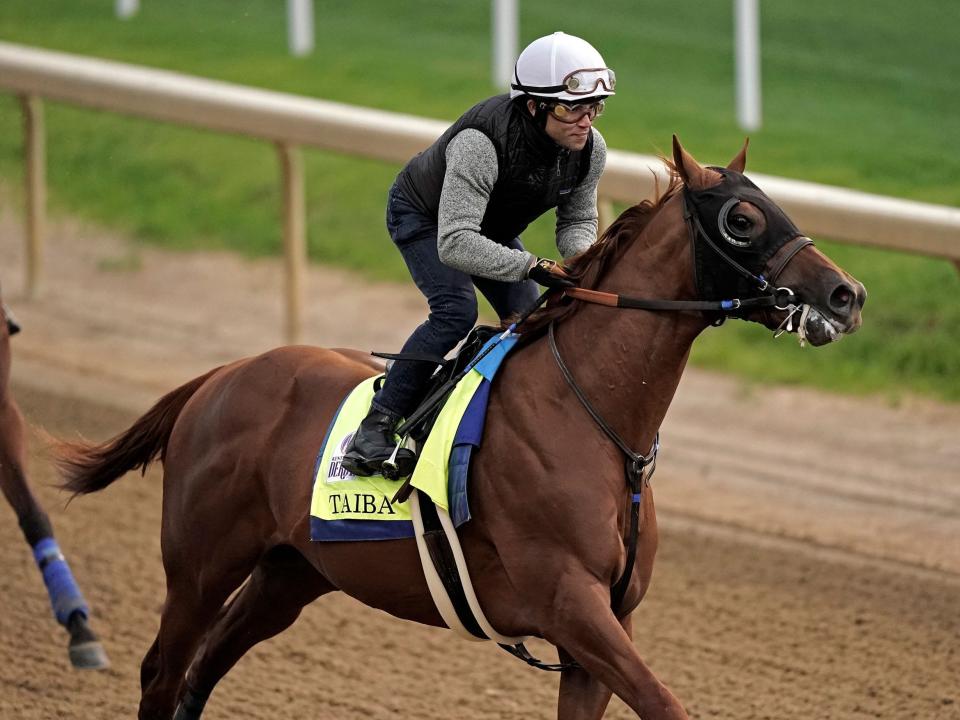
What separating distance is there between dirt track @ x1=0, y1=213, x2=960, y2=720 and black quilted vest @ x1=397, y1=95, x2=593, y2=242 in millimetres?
1859

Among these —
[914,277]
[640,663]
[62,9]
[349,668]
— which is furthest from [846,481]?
[62,9]

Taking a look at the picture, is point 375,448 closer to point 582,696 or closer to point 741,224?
point 582,696

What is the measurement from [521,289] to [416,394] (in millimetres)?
492

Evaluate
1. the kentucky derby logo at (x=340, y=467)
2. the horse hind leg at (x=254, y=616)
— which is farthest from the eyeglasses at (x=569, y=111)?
the horse hind leg at (x=254, y=616)

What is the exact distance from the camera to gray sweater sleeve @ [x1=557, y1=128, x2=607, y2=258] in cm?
445

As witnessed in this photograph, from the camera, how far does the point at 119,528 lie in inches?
278

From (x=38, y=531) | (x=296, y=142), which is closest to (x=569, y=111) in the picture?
(x=38, y=531)

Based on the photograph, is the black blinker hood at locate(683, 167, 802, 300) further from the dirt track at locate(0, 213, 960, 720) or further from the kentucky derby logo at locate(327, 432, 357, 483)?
the dirt track at locate(0, 213, 960, 720)

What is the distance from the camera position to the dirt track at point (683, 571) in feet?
17.7

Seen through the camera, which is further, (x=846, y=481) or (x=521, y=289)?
(x=846, y=481)

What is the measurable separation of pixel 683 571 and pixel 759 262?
10.1ft

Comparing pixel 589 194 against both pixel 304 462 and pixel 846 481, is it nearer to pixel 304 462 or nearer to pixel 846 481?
pixel 304 462

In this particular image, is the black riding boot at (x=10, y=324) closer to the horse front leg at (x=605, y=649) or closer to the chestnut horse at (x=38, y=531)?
the chestnut horse at (x=38, y=531)

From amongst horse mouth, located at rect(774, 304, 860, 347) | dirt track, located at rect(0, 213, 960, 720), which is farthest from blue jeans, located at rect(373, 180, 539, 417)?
dirt track, located at rect(0, 213, 960, 720)
